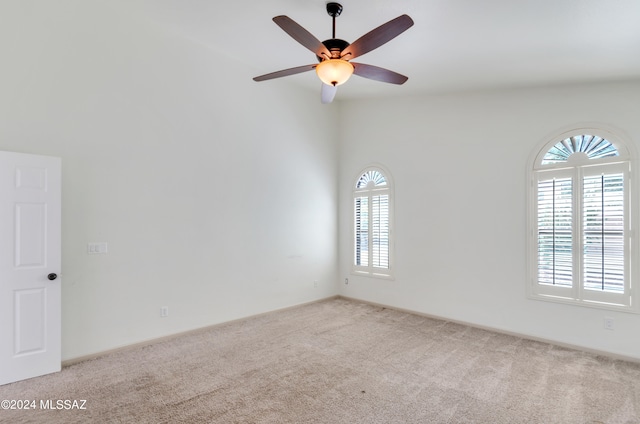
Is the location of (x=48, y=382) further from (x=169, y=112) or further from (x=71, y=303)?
(x=169, y=112)

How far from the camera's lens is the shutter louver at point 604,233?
11.8 ft

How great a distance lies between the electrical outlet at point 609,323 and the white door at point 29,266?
5.63 m

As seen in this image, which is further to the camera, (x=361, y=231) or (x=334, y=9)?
(x=361, y=231)

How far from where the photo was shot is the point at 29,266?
304cm

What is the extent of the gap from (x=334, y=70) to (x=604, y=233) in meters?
3.47

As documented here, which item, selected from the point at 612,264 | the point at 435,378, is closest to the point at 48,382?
the point at 435,378

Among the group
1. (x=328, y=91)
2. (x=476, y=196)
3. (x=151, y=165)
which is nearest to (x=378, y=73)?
(x=328, y=91)

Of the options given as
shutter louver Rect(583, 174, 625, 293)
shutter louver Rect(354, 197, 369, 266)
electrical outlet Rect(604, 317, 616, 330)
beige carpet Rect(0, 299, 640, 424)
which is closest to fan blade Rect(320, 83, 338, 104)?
shutter louver Rect(354, 197, 369, 266)

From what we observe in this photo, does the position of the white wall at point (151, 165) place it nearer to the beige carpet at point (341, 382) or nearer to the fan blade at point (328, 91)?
the beige carpet at point (341, 382)

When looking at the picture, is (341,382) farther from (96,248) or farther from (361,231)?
(361,231)

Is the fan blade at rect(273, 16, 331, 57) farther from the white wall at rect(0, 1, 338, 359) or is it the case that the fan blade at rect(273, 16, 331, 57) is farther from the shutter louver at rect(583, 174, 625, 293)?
the shutter louver at rect(583, 174, 625, 293)

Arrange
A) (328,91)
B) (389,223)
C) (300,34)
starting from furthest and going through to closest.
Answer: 1. (389,223)
2. (328,91)
3. (300,34)

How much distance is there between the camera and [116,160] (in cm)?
365

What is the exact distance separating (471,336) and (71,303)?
4540 mm
